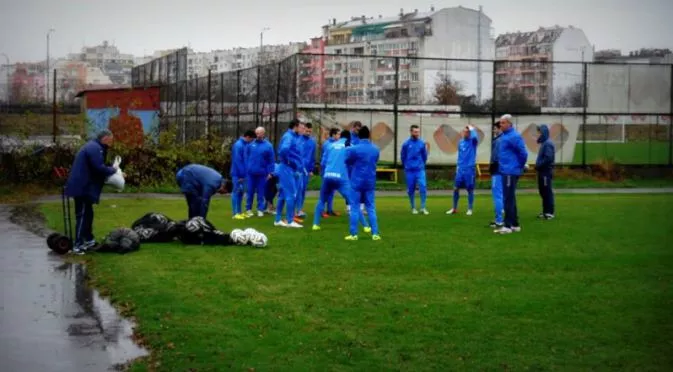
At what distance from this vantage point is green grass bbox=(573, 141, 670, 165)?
42719mm

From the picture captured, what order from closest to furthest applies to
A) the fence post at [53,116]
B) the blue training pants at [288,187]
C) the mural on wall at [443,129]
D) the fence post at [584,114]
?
the blue training pants at [288,187] → the fence post at [53,116] → the mural on wall at [443,129] → the fence post at [584,114]

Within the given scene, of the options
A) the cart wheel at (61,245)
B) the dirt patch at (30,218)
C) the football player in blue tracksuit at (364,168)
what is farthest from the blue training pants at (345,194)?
the dirt patch at (30,218)

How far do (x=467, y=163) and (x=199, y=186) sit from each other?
27.2 ft

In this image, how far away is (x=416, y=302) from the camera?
38.6 feet

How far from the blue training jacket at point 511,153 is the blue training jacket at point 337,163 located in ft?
10.7

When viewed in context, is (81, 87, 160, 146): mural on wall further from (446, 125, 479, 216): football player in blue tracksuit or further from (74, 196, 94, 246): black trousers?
(74, 196, 94, 246): black trousers

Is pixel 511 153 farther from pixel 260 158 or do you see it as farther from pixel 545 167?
pixel 260 158

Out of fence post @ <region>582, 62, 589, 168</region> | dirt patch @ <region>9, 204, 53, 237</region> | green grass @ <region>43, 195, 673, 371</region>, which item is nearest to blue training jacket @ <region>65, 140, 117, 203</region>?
green grass @ <region>43, 195, 673, 371</region>

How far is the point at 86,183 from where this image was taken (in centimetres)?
1634

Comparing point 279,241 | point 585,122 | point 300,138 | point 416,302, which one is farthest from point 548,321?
point 585,122

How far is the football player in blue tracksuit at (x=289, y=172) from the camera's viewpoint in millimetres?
20719

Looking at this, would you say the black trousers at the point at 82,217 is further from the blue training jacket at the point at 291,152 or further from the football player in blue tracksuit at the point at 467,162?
the football player in blue tracksuit at the point at 467,162

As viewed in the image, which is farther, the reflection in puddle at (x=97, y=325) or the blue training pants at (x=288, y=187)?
the blue training pants at (x=288, y=187)

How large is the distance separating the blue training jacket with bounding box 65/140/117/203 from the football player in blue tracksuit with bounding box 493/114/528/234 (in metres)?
8.03
